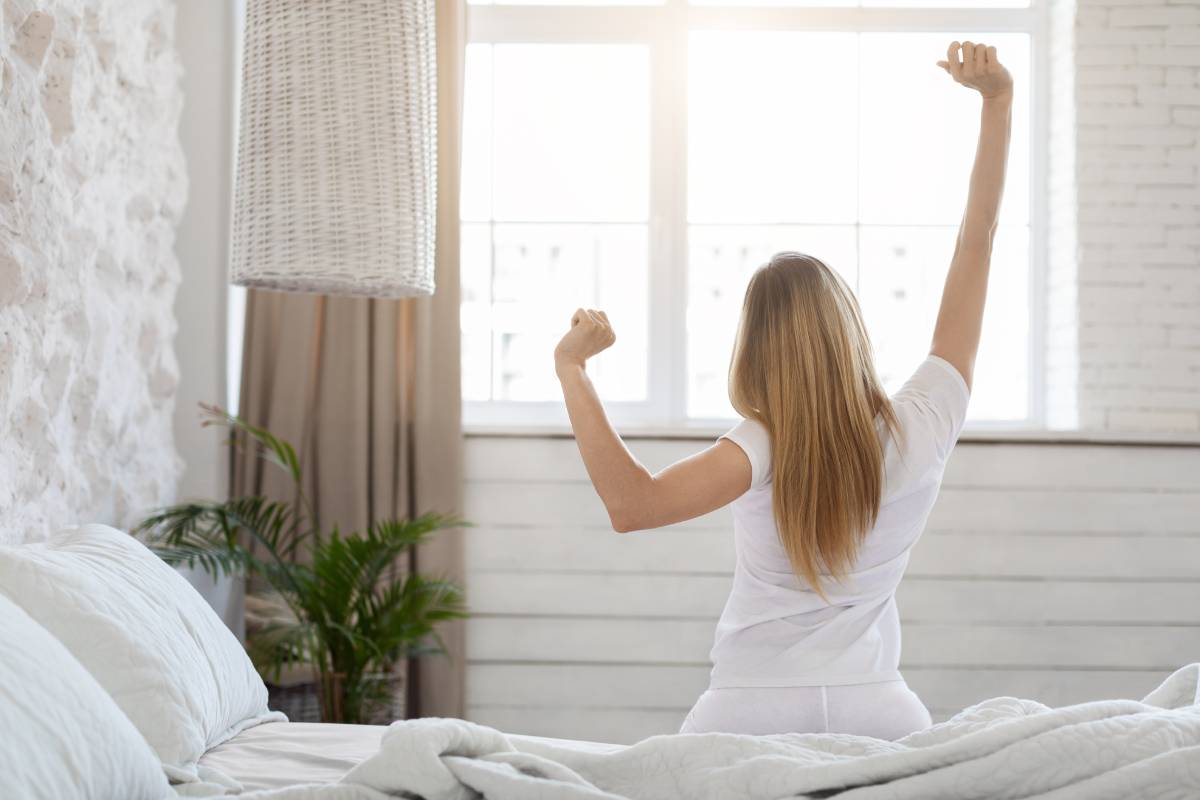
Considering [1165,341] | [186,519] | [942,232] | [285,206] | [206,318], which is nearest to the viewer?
[285,206]

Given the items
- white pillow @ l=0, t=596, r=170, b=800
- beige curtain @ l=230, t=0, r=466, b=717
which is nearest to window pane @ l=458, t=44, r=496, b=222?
beige curtain @ l=230, t=0, r=466, b=717

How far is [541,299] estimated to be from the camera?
3.83 meters

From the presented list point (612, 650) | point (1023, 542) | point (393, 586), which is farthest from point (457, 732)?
point (1023, 542)

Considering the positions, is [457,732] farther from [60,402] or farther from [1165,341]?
[1165,341]

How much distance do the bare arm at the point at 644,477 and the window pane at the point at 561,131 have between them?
2.31 metres

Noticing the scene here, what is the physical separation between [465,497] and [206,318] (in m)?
0.89

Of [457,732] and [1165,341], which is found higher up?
[1165,341]

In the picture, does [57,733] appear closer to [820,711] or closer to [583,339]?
[583,339]

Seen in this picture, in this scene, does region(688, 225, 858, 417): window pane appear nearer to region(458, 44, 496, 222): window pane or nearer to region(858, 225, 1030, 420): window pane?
region(858, 225, 1030, 420): window pane

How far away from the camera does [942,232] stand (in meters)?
3.86

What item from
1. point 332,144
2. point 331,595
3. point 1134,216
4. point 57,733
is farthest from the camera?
point 1134,216

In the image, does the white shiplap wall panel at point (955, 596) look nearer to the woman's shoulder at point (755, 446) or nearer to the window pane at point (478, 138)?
the window pane at point (478, 138)

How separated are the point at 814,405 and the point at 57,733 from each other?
0.98 metres

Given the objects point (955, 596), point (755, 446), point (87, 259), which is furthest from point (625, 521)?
point (955, 596)
